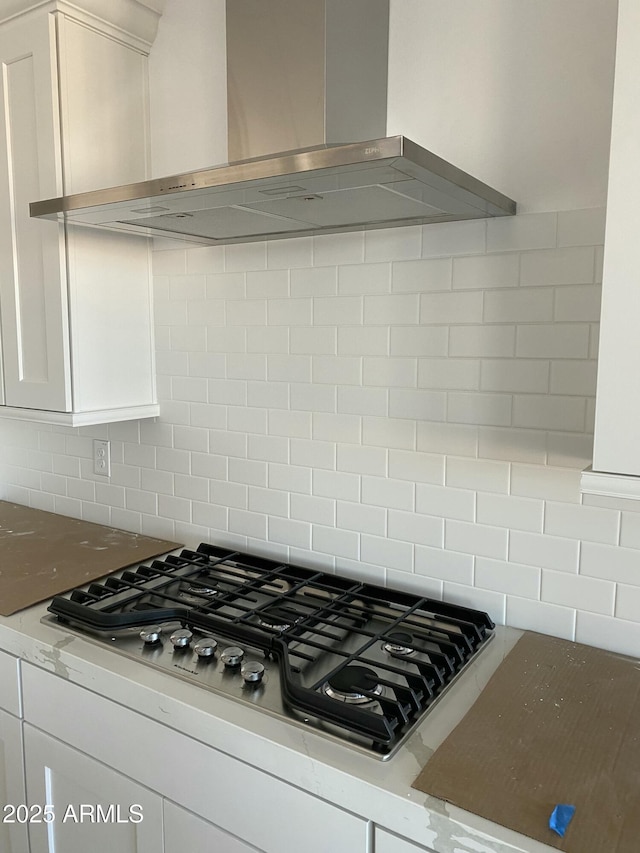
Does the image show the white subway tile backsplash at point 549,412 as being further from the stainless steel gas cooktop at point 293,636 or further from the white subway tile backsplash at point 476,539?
the stainless steel gas cooktop at point 293,636

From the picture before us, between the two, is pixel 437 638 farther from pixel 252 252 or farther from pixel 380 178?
pixel 252 252

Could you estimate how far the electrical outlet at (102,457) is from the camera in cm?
231

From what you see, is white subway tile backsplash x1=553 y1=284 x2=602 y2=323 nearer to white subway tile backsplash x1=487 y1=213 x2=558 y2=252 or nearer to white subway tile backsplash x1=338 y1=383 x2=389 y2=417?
white subway tile backsplash x1=487 y1=213 x2=558 y2=252

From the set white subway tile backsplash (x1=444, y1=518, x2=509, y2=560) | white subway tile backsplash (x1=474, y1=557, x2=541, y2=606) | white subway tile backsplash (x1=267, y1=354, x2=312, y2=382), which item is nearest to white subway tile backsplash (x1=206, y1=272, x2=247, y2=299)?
white subway tile backsplash (x1=267, y1=354, x2=312, y2=382)

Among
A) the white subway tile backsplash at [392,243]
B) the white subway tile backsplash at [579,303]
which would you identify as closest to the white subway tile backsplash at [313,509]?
the white subway tile backsplash at [392,243]

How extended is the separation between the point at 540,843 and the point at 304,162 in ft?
3.51

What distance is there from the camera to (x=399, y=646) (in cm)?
141

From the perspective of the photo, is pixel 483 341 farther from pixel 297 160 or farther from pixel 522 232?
pixel 297 160

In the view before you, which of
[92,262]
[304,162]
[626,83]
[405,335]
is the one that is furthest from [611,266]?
[92,262]

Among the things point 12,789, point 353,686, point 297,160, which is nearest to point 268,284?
point 297,160

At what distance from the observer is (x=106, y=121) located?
6.22 feet

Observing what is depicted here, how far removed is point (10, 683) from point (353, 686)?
0.88 meters

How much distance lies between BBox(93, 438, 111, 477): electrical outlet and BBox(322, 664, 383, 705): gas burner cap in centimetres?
131

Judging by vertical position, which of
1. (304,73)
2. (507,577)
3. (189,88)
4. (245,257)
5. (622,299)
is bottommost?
(507,577)
